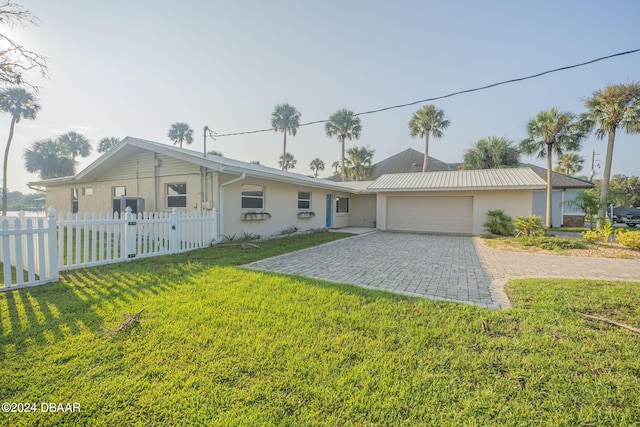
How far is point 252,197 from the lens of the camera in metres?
10.1

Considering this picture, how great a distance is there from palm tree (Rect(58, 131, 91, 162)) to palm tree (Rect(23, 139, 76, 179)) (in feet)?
4.03

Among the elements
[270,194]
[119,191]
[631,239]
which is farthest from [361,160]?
[119,191]

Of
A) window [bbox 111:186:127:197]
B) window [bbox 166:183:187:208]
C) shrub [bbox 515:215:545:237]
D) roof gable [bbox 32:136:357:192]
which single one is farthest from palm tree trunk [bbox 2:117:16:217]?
shrub [bbox 515:215:545:237]

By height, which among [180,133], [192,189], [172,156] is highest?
[180,133]

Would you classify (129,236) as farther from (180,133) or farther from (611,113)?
(180,133)

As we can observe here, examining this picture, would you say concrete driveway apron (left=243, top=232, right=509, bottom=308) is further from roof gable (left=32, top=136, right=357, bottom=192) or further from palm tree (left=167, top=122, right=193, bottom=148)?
palm tree (left=167, top=122, right=193, bottom=148)

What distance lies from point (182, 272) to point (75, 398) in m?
3.41

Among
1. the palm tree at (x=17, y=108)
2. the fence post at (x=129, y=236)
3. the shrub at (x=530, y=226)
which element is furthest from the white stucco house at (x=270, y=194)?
the palm tree at (x=17, y=108)

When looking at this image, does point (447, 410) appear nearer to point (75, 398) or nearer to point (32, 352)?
point (75, 398)

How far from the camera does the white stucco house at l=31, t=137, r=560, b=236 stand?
904cm

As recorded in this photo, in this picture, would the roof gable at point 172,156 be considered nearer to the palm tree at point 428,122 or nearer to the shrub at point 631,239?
the shrub at point 631,239

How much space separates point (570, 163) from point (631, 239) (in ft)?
96.8

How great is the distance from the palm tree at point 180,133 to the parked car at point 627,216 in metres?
41.9

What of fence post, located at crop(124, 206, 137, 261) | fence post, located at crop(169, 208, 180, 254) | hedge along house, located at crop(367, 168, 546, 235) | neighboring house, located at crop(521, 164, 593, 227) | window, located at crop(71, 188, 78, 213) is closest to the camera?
fence post, located at crop(124, 206, 137, 261)
